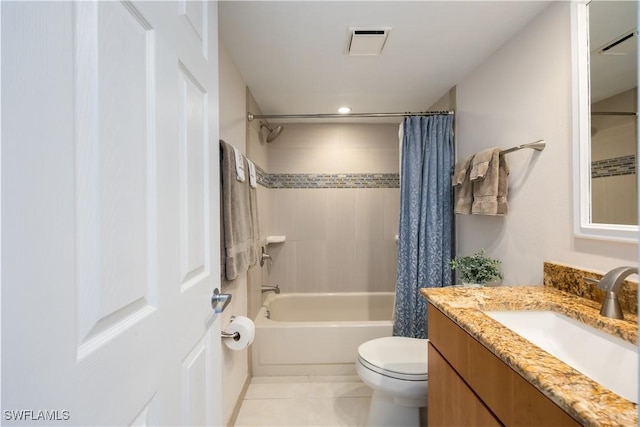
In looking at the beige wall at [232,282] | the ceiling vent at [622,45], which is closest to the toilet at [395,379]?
the beige wall at [232,282]

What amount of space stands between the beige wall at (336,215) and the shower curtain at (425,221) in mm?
883

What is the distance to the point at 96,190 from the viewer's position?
421 mm

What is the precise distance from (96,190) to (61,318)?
0.18m

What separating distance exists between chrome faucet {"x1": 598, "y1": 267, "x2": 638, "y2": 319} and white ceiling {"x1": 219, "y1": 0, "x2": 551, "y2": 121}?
1.18 meters

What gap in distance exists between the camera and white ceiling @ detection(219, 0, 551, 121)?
130 cm

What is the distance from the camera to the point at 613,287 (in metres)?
0.83

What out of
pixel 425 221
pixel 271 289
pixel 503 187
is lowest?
pixel 271 289

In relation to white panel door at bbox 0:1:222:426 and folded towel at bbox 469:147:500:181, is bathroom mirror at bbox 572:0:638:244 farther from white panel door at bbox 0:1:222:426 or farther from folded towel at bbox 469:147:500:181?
white panel door at bbox 0:1:222:426

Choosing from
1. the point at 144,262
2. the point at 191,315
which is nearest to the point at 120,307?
the point at 144,262

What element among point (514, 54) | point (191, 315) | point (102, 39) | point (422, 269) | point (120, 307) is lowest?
point (422, 269)

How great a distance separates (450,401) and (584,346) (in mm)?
453

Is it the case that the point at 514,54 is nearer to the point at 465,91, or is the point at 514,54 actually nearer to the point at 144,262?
the point at 465,91

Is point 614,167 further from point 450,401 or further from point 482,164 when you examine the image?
point 450,401

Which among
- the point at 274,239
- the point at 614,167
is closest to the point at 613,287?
the point at 614,167
